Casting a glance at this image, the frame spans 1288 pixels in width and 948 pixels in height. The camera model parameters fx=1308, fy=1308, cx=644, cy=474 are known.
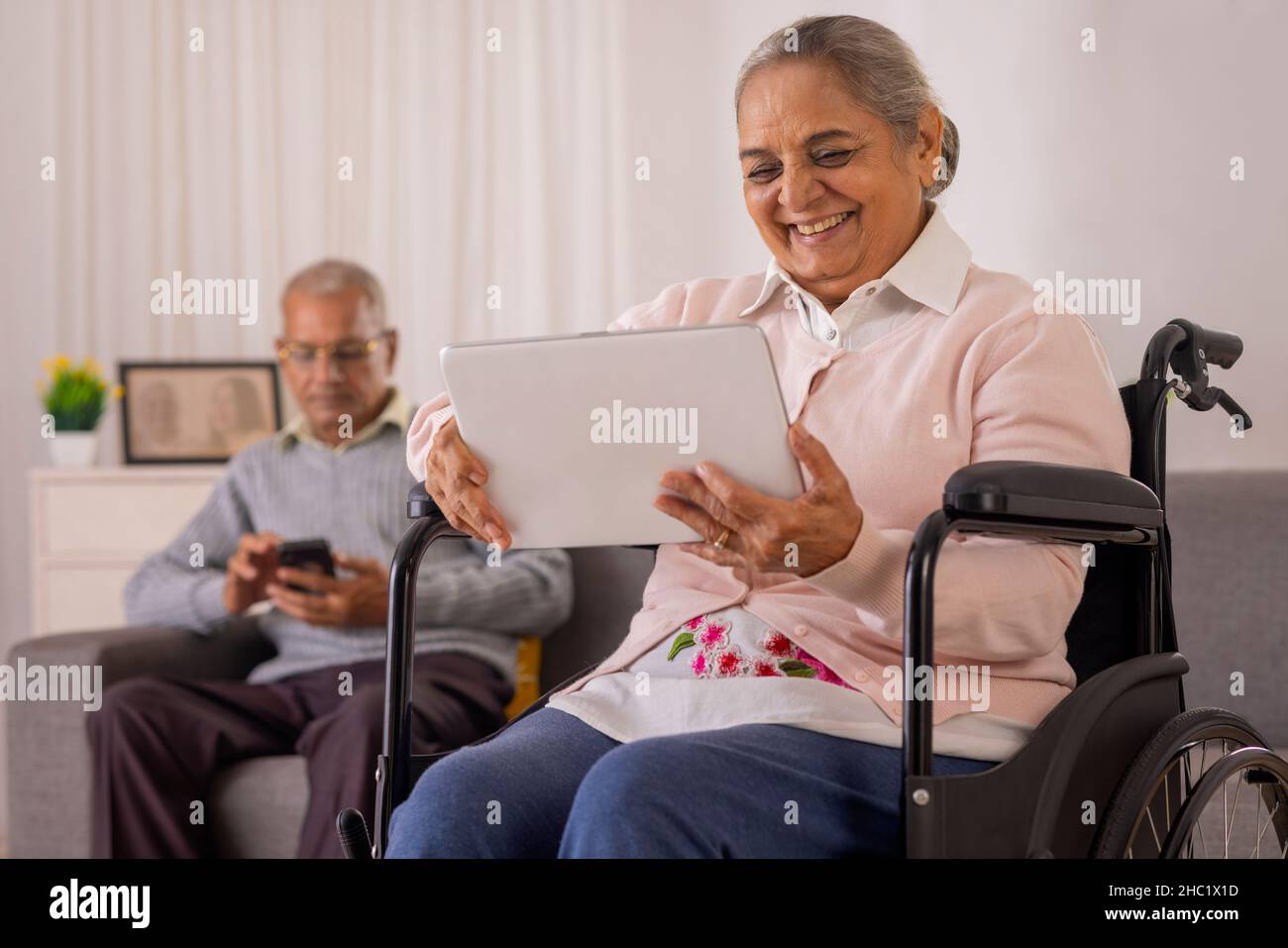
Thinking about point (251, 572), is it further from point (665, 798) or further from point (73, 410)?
point (665, 798)

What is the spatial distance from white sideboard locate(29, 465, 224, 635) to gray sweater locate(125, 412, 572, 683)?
18.5 inches

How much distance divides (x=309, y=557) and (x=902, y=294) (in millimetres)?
1251

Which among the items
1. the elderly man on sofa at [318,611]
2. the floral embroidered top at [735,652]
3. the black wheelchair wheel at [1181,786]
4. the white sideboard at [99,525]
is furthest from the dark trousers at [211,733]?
the black wheelchair wheel at [1181,786]

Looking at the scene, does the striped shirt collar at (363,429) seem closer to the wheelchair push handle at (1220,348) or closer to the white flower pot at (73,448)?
the white flower pot at (73,448)

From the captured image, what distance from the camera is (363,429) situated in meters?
2.47

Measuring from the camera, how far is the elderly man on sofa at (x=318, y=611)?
2.11 meters

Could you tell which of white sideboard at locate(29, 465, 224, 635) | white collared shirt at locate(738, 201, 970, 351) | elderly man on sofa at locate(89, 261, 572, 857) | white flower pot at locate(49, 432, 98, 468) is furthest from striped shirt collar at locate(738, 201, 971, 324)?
white flower pot at locate(49, 432, 98, 468)

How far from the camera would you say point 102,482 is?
9.52 feet

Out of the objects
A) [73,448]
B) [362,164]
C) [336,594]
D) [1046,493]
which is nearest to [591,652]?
[336,594]

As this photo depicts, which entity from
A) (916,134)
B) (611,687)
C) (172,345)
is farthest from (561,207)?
(611,687)

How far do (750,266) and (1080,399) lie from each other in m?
1.74

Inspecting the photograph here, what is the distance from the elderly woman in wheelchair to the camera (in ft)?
3.33
